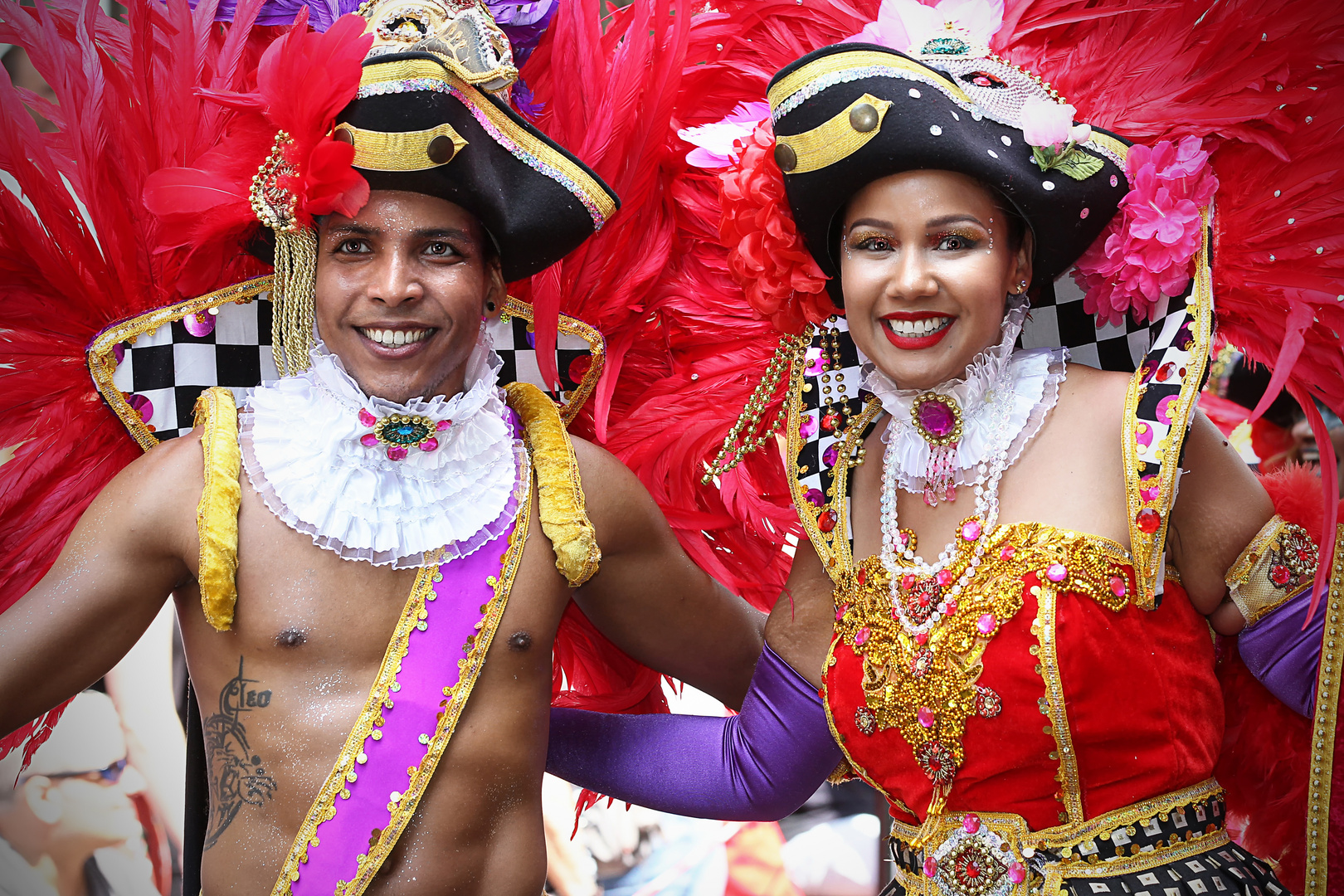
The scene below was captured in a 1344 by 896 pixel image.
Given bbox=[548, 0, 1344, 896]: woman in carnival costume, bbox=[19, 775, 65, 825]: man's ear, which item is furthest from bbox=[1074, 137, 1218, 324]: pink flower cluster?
bbox=[19, 775, 65, 825]: man's ear

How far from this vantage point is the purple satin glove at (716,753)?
7.40 ft

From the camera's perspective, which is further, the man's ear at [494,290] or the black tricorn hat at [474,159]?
the man's ear at [494,290]

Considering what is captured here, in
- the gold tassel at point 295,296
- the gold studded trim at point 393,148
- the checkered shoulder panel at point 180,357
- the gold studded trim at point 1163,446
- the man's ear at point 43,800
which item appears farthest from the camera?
the man's ear at point 43,800

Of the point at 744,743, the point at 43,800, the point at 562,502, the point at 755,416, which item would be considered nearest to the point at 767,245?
the point at 755,416

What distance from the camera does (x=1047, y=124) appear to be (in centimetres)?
185

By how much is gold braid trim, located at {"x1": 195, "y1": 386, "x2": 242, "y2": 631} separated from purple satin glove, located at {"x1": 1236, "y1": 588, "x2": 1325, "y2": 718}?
171 centimetres

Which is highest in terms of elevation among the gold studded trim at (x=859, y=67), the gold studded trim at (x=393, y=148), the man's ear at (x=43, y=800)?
the gold studded trim at (x=859, y=67)

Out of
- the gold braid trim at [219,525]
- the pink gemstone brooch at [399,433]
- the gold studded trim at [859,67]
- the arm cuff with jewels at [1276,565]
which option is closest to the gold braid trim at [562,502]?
the pink gemstone brooch at [399,433]

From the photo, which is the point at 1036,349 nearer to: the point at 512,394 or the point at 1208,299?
the point at 1208,299

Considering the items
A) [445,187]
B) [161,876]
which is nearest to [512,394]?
[445,187]

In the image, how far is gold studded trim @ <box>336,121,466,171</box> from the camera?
6.54 feet

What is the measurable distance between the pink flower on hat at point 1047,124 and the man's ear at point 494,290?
3.22 feet

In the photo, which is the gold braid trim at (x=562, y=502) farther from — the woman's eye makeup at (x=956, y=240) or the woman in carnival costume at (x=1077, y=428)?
the woman's eye makeup at (x=956, y=240)

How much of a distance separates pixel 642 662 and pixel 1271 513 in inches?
48.5
